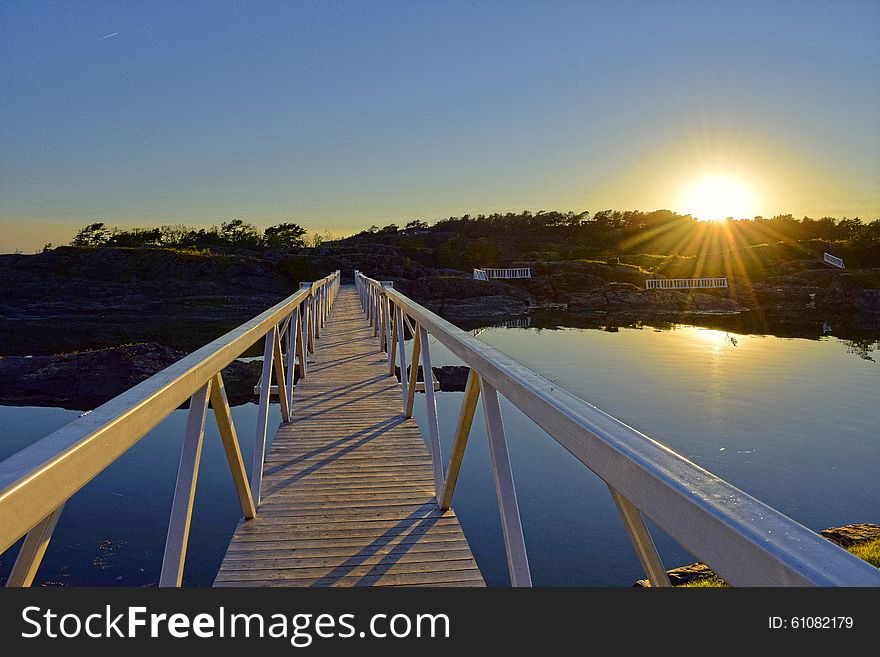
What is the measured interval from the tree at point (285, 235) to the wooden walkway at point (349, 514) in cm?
5786

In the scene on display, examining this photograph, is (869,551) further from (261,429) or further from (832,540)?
(261,429)

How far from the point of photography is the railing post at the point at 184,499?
2029 millimetres

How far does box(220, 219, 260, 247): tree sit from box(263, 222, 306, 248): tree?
3.57ft

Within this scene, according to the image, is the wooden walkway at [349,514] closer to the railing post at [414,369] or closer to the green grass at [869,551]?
the railing post at [414,369]

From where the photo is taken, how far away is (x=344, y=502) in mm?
3557

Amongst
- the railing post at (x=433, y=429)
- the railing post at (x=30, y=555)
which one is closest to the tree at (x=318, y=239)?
the railing post at (x=433, y=429)

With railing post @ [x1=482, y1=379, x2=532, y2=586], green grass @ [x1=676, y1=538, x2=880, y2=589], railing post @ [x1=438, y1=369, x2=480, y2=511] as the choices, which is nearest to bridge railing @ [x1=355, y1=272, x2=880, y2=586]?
railing post @ [x1=482, y1=379, x2=532, y2=586]

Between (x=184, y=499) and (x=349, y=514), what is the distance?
1.43 m

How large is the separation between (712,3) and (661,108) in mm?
6553

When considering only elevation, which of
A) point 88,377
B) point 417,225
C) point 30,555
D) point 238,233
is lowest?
point 88,377

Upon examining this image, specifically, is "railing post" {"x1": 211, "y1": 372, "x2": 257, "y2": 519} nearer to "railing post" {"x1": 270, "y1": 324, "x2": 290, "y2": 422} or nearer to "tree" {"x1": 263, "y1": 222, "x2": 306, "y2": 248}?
"railing post" {"x1": 270, "y1": 324, "x2": 290, "y2": 422}

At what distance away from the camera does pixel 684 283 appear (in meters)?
40.0

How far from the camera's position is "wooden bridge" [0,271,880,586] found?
867 mm

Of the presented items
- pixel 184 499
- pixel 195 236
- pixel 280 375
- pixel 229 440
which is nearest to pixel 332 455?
pixel 280 375
